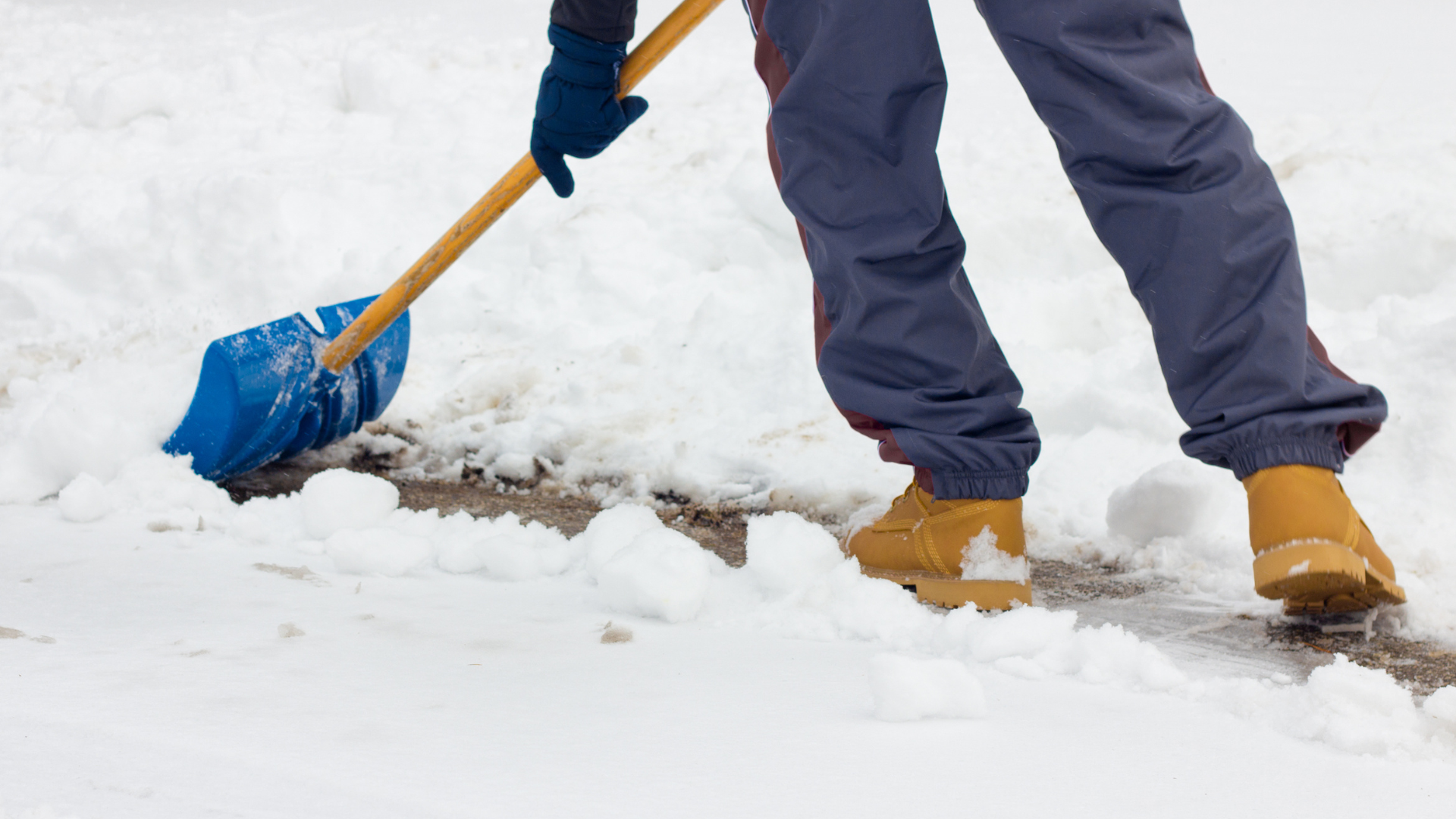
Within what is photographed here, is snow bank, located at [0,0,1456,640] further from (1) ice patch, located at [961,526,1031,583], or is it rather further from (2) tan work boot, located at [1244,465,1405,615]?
(1) ice patch, located at [961,526,1031,583]

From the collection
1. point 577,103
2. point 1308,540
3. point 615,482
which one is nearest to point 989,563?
point 1308,540

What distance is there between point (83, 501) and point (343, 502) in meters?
0.49

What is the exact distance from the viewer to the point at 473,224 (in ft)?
7.07

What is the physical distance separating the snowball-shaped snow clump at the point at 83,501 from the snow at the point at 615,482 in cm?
1

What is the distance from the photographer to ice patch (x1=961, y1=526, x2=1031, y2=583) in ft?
4.66

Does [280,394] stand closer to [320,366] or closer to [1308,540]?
[320,366]

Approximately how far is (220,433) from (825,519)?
128 cm

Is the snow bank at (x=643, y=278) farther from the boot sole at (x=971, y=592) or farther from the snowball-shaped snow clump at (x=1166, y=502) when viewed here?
the boot sole at (x=971, y=592)

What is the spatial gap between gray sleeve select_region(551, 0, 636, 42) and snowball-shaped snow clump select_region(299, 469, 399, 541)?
928 millimetres

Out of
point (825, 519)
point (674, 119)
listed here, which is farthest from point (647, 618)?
point (674, 119)

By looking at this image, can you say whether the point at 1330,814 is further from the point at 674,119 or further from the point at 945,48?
the point at 945,48

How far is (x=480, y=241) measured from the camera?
343 centimetres

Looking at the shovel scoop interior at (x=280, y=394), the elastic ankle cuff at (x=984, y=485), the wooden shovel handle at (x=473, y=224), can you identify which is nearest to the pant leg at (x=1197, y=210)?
the elastic ankle cuff at (x=984, y=485)

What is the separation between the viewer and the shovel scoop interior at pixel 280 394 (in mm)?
2059
